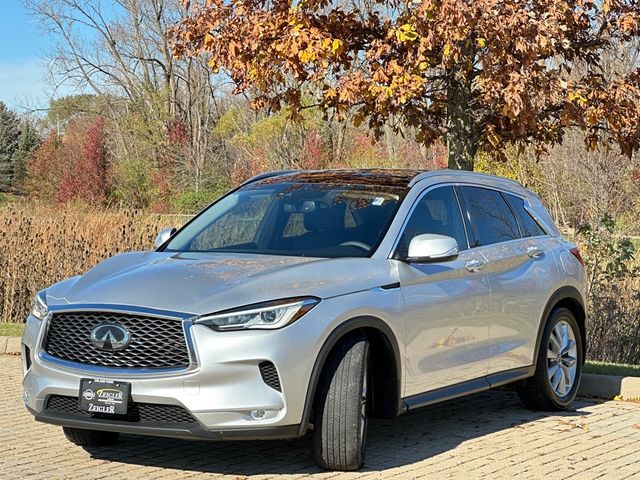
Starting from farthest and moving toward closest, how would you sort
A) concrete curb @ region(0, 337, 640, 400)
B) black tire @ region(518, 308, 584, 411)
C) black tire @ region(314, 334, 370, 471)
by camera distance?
1. concrete curb @ region(0, 337, 640, 400)
2. black tire @ region(518, 308, 584, 411)
3. black tire @ region(314, 334, 370, 471)

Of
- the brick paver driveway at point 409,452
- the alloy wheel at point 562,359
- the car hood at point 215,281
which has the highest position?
the car hood at point 215,281

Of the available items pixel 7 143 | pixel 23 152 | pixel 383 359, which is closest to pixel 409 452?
pixel 383 359

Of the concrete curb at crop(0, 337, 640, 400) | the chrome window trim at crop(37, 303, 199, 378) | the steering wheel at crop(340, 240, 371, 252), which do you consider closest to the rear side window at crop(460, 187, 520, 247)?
the steering wheel at crop(340, 240, 371, 252)

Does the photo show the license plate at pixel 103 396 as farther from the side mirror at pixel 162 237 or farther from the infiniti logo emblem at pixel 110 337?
the side mirror at pixel 162 237

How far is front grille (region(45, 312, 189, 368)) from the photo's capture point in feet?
19.4

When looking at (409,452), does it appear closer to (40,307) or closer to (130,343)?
(130,343)

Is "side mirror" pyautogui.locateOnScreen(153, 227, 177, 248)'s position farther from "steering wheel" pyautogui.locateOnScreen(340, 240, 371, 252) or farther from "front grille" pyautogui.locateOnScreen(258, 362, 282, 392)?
"front grille" pyautogui.locateOnScreen(258, 362, 282, 392)

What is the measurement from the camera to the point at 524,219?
8.75 meters

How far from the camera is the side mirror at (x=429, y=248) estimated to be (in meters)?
6.85

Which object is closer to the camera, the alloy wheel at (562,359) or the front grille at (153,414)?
the front grille at (153,414)

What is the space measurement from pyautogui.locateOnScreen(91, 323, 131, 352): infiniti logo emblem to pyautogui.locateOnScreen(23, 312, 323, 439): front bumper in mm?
136

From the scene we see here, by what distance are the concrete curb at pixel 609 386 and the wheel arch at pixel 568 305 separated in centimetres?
48

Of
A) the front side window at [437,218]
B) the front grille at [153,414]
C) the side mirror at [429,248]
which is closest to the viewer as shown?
the front grille at [153,414]

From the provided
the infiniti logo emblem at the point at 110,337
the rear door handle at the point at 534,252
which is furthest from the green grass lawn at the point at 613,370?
the infiniti logo emblem at the point at 110,337
